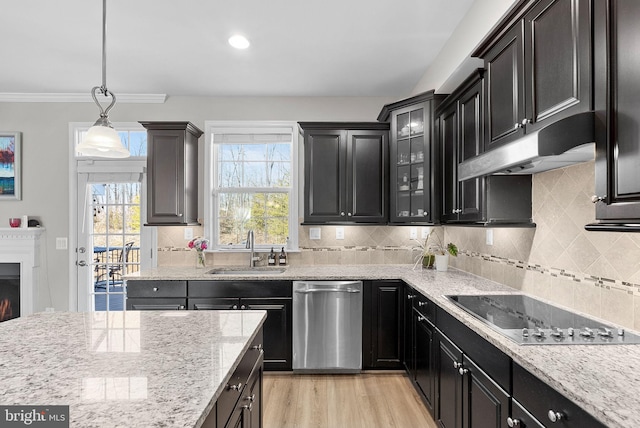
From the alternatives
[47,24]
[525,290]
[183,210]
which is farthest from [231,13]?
[525,290]

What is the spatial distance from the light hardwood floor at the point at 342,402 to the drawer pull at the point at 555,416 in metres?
1.63

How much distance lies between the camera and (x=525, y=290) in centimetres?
250

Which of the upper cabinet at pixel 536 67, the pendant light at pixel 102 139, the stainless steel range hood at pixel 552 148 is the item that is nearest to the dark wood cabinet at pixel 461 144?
the upper cabinet at pixel 536 67

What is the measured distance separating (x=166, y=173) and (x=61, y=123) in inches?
58.9

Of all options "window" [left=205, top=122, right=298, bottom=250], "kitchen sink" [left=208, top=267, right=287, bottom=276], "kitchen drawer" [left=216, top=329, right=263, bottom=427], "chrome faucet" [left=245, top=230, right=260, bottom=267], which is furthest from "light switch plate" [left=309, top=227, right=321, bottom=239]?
"kitchen drawer" [left=216, top=329, right=263, bottom=427]

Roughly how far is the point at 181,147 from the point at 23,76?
164cm

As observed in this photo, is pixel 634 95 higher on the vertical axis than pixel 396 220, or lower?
higher

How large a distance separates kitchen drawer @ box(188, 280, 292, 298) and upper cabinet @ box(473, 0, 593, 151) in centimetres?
208

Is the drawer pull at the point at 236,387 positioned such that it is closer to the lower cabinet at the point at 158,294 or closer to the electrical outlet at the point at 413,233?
the lower cabinet at the point at 158,294

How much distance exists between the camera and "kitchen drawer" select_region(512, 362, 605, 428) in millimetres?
1085

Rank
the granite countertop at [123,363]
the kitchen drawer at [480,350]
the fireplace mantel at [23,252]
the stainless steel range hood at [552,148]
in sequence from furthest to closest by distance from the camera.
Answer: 1. the fireplace mantel at [23,252]
2. the kitchen drawer at [480,350]
3. the stainless steel range hood at [552,148]
4. the granite countertop at [123,363]

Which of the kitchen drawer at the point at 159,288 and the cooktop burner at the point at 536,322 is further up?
the cooktop burner at the point at 536,322

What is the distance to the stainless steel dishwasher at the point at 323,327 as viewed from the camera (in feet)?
11.3

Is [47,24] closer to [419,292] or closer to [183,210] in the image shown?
[183,210]
